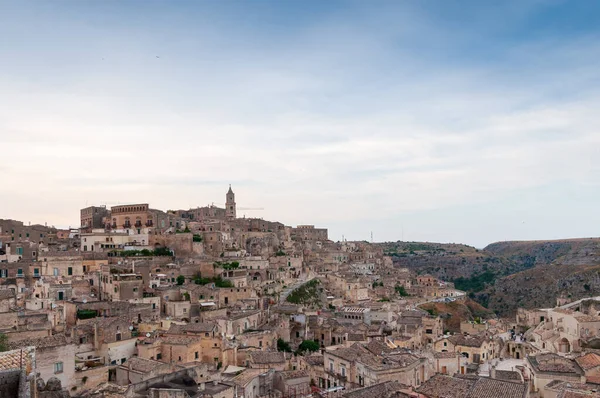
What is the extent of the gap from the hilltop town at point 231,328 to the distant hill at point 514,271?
21798mm

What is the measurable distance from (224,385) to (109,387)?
5043mm

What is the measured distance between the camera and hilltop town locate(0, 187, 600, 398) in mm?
23141

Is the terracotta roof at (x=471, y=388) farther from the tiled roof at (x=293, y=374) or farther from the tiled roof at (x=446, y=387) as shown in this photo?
the tiled roof at (x=293, y=374)

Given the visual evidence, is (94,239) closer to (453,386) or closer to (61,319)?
(61,319)

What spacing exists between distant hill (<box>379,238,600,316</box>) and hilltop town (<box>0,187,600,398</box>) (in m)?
21.8

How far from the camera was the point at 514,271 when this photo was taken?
128 meters

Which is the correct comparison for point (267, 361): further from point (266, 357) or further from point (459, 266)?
point (459, 266)

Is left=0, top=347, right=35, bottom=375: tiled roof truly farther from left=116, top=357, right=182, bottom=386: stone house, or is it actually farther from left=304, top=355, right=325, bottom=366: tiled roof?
left=304, top=355, right=325, bottom=366: tiled roof

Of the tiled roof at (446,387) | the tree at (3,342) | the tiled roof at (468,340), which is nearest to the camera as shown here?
the tiled roof at (446,387)

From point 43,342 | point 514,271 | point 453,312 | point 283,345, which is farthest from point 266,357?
point 514,271

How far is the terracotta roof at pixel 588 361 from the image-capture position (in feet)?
83.4

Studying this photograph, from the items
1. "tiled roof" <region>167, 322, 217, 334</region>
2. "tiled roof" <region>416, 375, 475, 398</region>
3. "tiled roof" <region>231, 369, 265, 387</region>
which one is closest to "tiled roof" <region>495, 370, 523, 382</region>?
"tiled roof" <region>416, 375, 475, 398</region>

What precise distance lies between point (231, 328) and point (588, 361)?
20959 mm

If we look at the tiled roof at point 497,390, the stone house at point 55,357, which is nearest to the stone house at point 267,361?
the stone house at point 55,357
